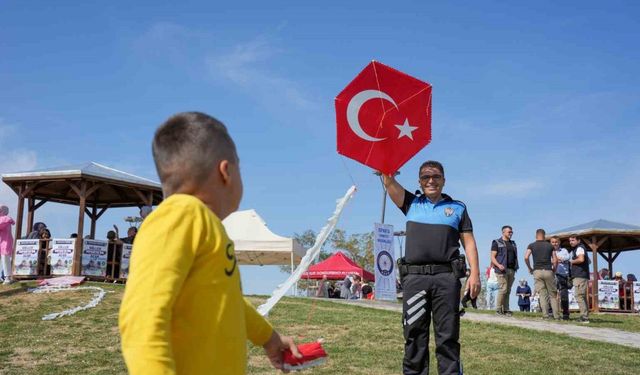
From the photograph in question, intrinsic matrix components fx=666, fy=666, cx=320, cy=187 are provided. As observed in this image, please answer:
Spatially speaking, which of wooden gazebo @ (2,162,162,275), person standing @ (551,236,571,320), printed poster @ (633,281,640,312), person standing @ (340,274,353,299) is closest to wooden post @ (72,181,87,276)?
wooden gazebo @ (2,162,162,275)

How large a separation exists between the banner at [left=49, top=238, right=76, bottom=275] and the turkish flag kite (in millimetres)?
14695

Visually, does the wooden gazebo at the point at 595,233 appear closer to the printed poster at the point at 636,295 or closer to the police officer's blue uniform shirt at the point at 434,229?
the printed poster at the point at 636,295

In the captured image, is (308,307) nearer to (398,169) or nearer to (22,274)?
(398,169)

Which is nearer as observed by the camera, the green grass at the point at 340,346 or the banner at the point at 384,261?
the green grass at the point at 340,346

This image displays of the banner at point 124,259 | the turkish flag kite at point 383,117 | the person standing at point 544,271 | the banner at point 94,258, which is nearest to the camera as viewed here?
the turkish flag kite at point 383,117

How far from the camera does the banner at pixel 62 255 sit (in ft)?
62.0

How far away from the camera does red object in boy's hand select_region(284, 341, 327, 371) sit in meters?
2.57

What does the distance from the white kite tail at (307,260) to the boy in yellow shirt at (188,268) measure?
212 cm

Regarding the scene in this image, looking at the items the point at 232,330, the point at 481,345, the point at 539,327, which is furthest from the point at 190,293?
the point at 539,327

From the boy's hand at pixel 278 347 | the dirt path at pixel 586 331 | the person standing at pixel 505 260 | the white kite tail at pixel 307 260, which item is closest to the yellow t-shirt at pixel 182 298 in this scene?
the boy's hand at pixel 278 347

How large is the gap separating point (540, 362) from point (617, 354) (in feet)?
4.78

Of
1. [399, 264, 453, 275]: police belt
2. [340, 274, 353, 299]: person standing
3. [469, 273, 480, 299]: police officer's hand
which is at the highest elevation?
[399, 264, 453, 275]: police belt

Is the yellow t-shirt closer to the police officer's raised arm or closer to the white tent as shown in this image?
the police officer's raised arm

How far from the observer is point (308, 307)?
46.3ft
